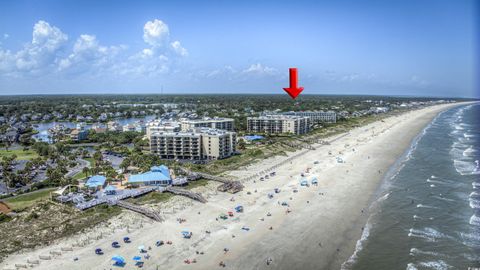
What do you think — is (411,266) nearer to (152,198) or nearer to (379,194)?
(379,194)

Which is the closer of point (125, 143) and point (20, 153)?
point (20, 153)

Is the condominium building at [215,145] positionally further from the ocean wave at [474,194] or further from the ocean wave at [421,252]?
the ocean wave at [421,252]

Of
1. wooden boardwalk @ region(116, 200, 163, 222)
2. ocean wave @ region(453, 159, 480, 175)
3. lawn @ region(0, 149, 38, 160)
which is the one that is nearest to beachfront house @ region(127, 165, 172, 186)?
wooden boardwalk @ region(116, 200, 163, 222)

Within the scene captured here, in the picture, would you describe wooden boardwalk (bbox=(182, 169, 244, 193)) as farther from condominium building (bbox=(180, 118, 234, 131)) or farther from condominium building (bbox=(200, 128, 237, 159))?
condominium building (bbox=(180, 118, 234, 131))

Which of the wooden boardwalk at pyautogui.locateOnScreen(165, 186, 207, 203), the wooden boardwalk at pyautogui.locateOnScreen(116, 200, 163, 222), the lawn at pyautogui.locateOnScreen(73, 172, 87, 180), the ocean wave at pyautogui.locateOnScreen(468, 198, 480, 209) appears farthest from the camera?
the lawn at pyautogui.locateOnScreen(73, 172, 87, 180)

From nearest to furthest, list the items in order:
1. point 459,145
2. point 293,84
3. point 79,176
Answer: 1. point 293,84
2. point 79,176
3. point 459,145

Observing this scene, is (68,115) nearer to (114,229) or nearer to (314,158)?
(314,158)

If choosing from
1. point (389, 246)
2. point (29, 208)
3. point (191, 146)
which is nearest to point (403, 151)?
point (191, 146)

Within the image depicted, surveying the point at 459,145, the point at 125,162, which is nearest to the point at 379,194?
the point at 125,162
